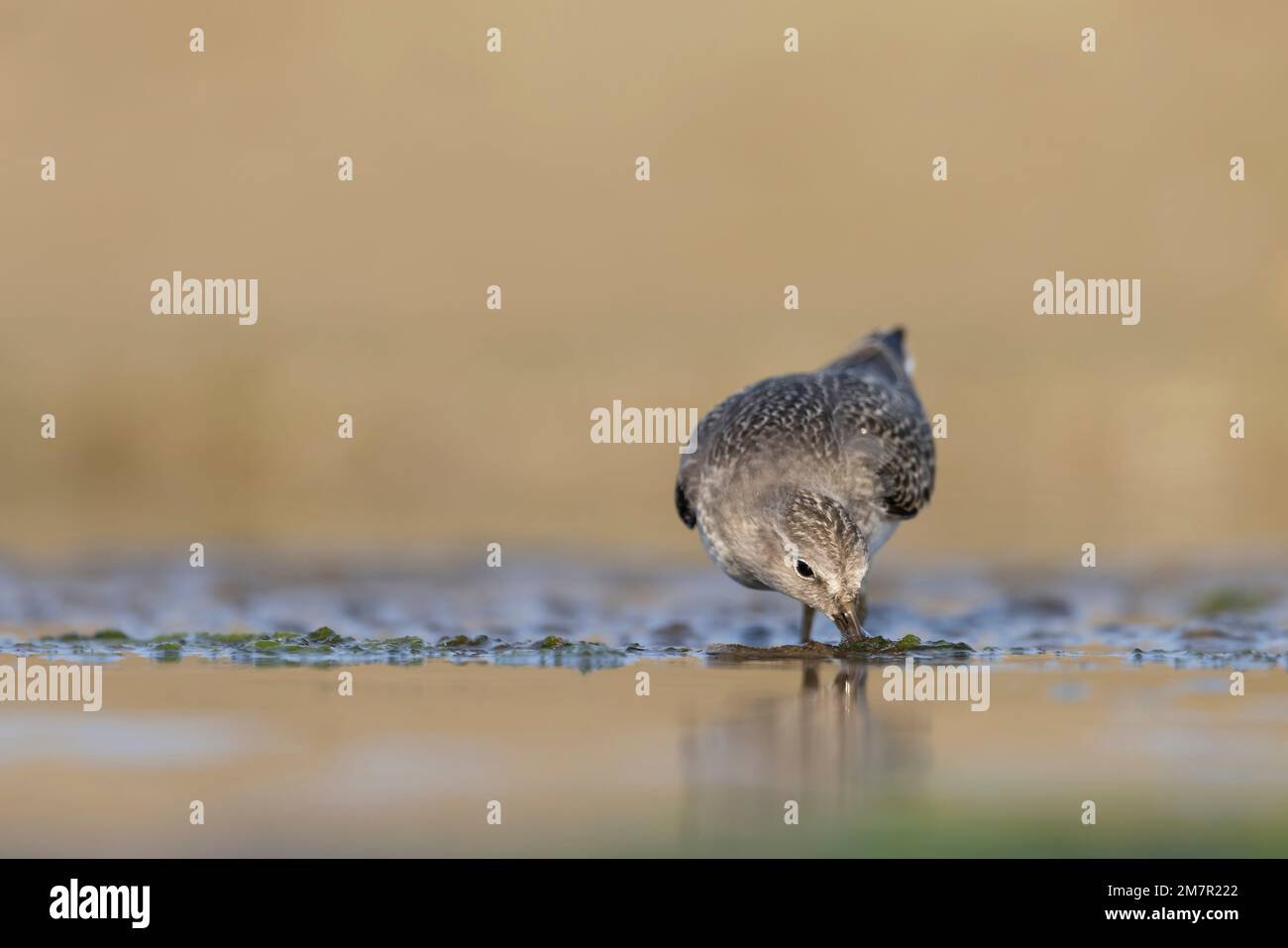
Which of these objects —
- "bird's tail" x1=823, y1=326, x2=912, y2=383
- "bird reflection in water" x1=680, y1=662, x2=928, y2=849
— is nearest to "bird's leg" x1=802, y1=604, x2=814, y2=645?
"bird reflection in water" x1=680, y1=662, x2=928, y2=849

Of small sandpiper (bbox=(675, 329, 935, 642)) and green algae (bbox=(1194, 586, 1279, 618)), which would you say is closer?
small sandpiper (bbox=(675, 329, 935, 642))

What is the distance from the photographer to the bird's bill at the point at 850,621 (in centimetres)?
1142

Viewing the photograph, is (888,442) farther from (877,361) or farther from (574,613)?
(574,613)

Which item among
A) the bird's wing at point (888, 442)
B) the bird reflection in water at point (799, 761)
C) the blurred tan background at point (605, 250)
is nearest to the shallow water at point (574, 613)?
the bird's wing at point (888, 442)

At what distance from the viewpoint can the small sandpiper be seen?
37.5 ft

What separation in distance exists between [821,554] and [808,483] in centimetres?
100

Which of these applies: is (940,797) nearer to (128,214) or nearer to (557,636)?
(557,636)

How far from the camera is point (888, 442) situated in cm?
1308

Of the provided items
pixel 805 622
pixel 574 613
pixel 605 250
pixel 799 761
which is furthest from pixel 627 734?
pixel 605 250

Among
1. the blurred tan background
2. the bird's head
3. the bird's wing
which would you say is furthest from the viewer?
the blurred tan background

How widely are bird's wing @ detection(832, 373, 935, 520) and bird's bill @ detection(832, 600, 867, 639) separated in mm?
1513

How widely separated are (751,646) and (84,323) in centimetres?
1227

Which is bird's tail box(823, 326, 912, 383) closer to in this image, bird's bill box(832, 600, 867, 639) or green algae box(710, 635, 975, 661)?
green algae box(710, 635, 975, 661)

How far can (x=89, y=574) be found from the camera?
609 inches
